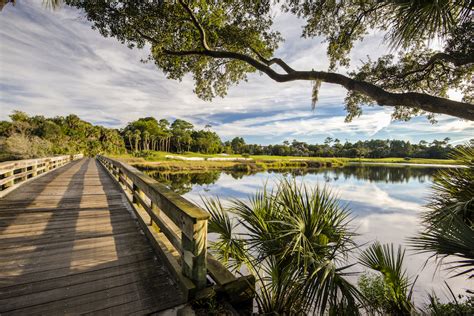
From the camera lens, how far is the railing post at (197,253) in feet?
6.44

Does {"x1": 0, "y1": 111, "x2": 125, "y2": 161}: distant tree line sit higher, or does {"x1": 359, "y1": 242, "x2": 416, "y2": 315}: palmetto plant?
{"x1": 0, "y1": 111, "x2": 125, "y2": 161}: distant tree line

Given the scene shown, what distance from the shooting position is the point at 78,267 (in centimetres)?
256

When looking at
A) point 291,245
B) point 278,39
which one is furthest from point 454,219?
point 278,39

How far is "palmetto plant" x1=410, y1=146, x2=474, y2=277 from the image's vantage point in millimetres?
2480

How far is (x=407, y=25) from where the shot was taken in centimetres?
311

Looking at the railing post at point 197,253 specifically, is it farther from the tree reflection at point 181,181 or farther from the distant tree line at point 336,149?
the distant tree line at point 336,149

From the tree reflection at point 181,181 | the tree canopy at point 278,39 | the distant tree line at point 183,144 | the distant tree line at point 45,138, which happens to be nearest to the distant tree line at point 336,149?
the distant tree line at point 183,144

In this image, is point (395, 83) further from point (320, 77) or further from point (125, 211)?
point (125, 211)

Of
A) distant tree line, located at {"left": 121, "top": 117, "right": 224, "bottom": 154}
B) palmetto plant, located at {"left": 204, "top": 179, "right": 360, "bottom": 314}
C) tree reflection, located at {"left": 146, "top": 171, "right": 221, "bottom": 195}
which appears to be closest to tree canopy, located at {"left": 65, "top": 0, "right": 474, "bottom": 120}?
palmetto plant, located at {"left": 204, "top": 179, "right": 360, "bottom": 314}

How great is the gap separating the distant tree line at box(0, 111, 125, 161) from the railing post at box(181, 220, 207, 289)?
26.8m

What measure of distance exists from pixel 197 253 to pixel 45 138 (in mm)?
49171

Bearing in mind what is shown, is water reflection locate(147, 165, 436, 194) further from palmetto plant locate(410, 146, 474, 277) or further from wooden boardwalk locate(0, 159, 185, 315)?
wooden boardwalk locate(0, 159, 185, 315)

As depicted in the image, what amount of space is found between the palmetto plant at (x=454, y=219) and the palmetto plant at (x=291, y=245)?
1147 mm

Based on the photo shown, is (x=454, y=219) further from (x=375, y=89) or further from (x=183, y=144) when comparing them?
(x=183, y=144)
